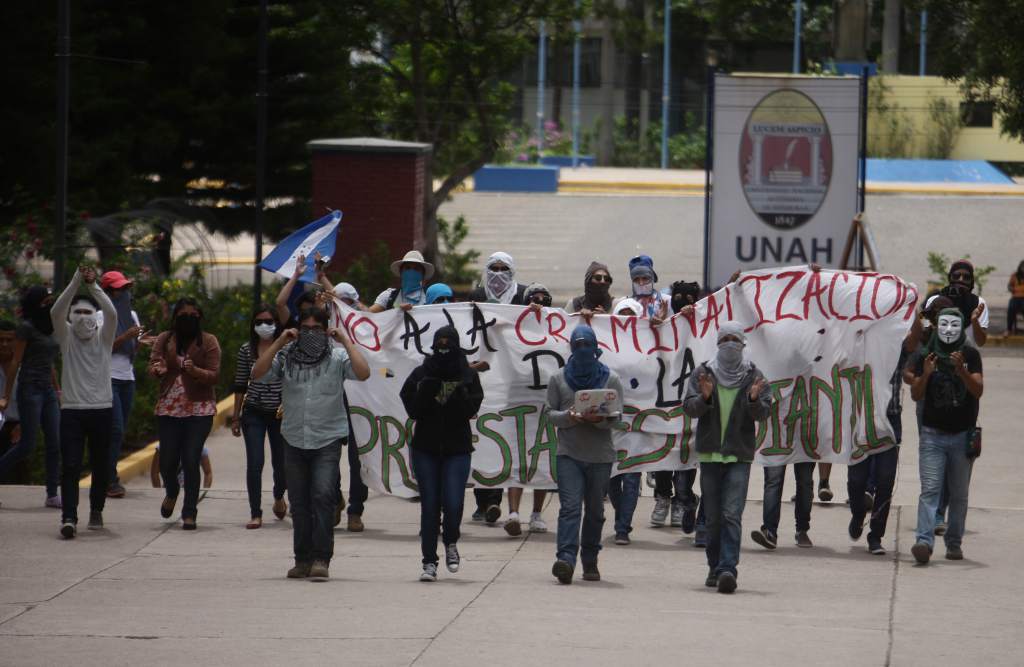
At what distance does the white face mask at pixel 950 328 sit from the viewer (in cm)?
1062

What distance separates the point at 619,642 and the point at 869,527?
3889mm

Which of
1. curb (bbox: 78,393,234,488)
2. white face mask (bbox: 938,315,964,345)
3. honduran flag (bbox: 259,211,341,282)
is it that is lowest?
curb (bbox: 78,393,234,488)

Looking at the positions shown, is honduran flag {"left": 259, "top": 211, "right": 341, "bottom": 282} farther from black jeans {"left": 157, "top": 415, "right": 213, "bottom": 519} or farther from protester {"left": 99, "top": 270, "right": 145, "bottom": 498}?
black jeans {"left": 157, "top": 415, "right": 213, "bottom": 519}

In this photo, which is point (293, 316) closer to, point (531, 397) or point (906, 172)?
point (531, 397)

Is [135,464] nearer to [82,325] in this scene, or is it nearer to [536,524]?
[82,325]

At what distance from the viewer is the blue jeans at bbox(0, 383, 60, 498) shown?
1221cm

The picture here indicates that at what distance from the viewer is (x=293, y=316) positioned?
41.5ft

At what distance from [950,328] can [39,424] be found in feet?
22.2

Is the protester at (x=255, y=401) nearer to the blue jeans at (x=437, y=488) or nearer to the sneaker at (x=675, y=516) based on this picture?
the blue jeans at (x=437, y=488)

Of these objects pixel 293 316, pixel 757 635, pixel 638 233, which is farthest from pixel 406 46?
pixel 757 635

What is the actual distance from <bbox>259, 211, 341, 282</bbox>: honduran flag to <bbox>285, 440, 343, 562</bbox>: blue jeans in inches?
110

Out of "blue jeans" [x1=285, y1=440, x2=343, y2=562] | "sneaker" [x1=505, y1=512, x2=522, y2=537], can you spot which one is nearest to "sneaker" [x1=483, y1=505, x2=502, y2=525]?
"sneaker" [x1=505, y1=512, x2=522, y2=537]

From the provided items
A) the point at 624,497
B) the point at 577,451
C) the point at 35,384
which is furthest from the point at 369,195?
the point at 577,451

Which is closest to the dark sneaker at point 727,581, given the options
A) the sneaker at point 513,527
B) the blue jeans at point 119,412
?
the sneaker at point 513,527
